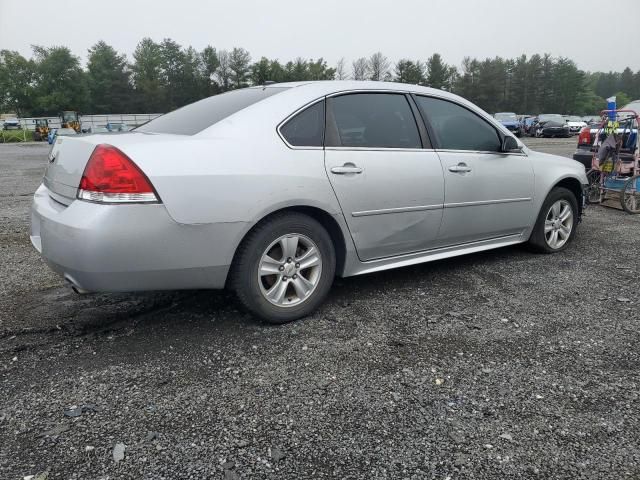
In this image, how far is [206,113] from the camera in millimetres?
3338

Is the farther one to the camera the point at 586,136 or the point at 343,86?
the point at 586,136

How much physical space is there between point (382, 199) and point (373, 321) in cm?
83

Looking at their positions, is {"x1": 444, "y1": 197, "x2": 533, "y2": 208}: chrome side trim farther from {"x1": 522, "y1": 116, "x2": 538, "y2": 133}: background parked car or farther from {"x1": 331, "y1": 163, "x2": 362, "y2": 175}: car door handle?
{"x1": 522, "y1": 116, "x2": 538, "y2": 133}: background parked car

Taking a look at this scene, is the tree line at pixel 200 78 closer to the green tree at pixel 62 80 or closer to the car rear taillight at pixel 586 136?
the green tree at pixel 62 80

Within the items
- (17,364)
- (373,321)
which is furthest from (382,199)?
(17,364)

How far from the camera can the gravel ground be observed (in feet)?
6.46

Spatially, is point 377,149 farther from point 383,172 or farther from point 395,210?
point 395,210

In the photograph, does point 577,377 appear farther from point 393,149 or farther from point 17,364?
point 17,364

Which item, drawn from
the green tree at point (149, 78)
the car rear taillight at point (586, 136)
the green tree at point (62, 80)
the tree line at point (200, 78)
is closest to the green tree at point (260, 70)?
the tree line at point (200, 78)

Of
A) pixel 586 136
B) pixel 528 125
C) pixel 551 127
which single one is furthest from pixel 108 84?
pixel 586 136

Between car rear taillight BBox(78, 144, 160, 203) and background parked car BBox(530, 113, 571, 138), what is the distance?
35.3 meters

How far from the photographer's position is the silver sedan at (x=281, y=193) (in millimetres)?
2619

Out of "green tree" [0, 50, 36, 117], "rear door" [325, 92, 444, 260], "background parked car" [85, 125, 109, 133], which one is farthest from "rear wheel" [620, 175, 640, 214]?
"green tree" [0, 50, 36, 117]

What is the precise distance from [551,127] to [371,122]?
33.9 metres
